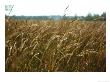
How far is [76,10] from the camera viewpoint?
189cm

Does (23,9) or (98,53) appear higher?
(23,9)

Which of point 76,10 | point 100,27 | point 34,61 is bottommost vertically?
point 34,61

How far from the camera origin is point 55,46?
5.90 ft

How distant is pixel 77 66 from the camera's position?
5.88 ft

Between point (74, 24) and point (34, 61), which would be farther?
point (74, 24)

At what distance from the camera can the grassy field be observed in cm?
176

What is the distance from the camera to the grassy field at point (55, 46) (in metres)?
1.76
